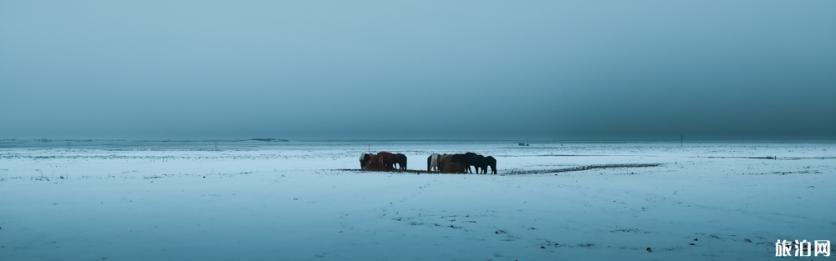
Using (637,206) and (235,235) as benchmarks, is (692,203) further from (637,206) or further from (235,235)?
(235,235)

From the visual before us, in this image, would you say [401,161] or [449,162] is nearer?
[449,162]

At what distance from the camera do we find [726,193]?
1460 cm

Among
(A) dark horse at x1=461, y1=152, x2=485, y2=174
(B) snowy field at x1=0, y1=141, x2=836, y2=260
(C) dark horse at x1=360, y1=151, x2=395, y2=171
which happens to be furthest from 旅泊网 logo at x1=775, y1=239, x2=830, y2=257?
(C) dark horse at x1=360, y1=151, x2=395, y2=171

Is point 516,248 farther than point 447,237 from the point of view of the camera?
No

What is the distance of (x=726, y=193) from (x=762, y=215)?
412 centimetres

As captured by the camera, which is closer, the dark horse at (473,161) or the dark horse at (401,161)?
the dark horse at (473,161)

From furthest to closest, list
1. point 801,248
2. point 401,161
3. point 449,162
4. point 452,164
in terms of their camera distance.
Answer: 1. point 401,161
2. point 449,162
3. point 452,164
4. point 801,248

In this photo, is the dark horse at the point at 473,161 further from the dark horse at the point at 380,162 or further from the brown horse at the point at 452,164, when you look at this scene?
the dark horse at the point at 380,162

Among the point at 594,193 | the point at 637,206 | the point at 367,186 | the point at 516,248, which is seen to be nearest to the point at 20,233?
the point at 516,248

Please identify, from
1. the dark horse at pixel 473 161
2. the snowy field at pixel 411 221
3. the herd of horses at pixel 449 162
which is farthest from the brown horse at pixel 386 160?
the snowy field at pixel 411 221

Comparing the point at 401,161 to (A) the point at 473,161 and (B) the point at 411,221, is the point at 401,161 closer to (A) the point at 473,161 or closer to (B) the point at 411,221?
(A) the point at 473,161

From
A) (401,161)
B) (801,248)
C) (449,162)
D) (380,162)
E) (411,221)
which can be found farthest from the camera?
(401,161)

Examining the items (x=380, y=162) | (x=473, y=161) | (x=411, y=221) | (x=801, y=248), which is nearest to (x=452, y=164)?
(x=473, y=161)

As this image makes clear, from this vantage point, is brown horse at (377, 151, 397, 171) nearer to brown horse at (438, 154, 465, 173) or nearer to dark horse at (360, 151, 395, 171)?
dark horse at (360, 151, 395, 171)
